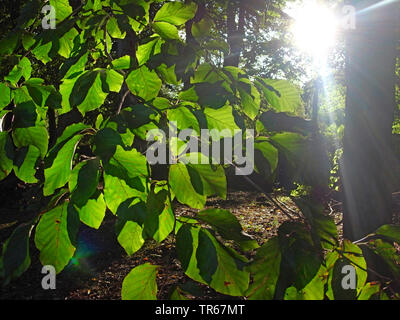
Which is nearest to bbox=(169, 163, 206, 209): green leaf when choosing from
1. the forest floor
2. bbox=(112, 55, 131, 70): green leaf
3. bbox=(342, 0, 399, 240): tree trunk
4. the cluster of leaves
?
the cluster of leaves

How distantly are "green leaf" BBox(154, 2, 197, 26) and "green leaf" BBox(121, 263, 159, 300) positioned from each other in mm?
622

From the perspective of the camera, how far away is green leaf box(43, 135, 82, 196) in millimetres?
708

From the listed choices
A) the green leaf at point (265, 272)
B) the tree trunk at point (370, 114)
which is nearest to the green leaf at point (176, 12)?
the green leaf at point (265, 272)

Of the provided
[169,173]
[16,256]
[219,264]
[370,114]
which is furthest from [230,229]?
[370,114]

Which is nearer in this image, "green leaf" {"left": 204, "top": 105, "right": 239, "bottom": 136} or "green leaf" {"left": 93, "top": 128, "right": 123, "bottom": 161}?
"green leaf" {"left": 93, "top": 128, "right": 123, "bottom": 161}

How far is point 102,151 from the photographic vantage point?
0.65m

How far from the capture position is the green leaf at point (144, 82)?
91cm

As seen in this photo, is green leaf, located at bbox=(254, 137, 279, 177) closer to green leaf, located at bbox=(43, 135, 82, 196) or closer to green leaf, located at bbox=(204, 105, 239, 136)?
green leaf, located at bbox=(204, 105, 239, 136)

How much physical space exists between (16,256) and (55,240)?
9cm

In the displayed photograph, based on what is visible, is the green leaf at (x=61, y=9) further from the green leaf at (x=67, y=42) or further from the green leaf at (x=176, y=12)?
the green leaf at (x=176, y=12)

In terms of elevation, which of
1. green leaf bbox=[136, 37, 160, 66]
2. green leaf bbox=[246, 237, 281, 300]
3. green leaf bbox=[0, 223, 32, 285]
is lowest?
green leaf bbox=[246, 237, 281, 300]

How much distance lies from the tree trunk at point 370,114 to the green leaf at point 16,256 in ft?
8.76

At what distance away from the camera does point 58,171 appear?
28.2 inches
